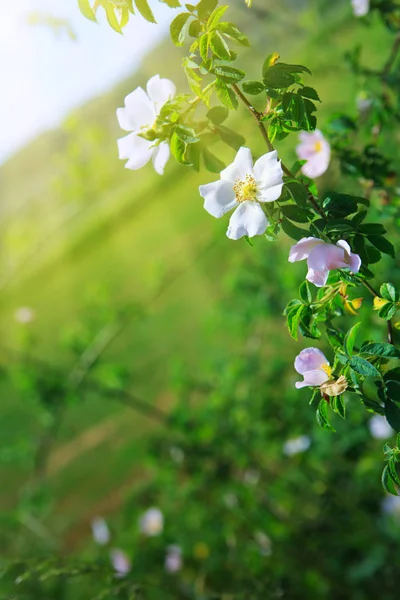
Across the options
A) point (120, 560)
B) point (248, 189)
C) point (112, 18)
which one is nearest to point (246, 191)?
point (248, 189)

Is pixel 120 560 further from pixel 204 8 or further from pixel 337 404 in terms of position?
pixel 204 8

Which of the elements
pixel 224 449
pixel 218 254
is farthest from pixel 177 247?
pixel 224 449

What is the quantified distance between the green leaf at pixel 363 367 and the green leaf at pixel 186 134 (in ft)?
0.84

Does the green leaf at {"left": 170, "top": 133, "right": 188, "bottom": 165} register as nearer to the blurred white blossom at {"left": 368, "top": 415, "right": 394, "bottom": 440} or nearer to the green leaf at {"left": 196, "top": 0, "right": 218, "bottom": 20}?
the green leaf at {"left": 196, "top": 0, "right": 218, "bottom": 20}

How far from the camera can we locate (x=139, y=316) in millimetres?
1959

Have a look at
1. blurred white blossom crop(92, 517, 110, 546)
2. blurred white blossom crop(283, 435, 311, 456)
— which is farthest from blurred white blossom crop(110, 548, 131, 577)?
blurred white blossom crop(283, 435, 311, 456)

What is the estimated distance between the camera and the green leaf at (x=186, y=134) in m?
0.56

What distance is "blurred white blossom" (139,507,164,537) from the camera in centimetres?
191

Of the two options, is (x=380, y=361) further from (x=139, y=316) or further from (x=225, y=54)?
(x=139, y=316)

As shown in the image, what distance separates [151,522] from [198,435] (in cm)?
35

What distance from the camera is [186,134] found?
569 mm

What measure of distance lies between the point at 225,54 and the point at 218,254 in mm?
2677

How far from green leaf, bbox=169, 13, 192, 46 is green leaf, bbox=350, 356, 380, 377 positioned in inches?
13.6

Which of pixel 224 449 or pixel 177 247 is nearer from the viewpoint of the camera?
pixel 224 449
